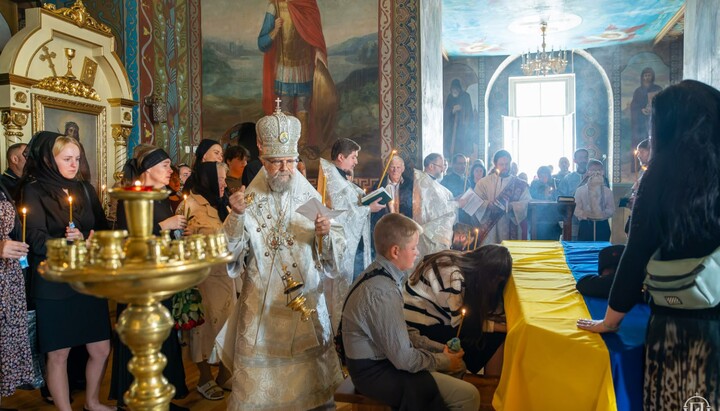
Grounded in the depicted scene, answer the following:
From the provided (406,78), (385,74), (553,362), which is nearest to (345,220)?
(406,78)

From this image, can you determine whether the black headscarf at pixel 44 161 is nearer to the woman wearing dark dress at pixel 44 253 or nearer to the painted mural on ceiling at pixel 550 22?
the woman wearing dark dress at pixel 44 253

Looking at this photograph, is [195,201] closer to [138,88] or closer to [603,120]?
[138,88]

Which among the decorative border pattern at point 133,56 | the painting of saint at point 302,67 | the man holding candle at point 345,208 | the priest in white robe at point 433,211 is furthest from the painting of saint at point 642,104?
the decorative border pattern at point 133,56

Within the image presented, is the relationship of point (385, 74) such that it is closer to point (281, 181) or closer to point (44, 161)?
point (281, 181)

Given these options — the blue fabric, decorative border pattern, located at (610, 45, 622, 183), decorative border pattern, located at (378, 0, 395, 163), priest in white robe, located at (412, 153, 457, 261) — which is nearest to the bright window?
decorative border pattern, located at (610, 45, 622, 183)

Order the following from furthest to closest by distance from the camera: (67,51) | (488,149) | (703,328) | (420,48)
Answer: (488,149) < (420,48) < (67,51) < (703,328)

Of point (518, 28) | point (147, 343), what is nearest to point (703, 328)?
point (147, 343)

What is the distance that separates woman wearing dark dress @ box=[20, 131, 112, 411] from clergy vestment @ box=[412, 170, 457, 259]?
3.16 metres

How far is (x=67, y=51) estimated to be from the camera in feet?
21.8

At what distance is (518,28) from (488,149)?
4469 millimetres

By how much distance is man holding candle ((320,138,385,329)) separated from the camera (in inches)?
196

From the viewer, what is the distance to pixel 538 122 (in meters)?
17.2

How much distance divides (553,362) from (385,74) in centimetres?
590

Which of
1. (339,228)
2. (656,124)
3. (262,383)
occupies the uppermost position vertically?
(656,124)
